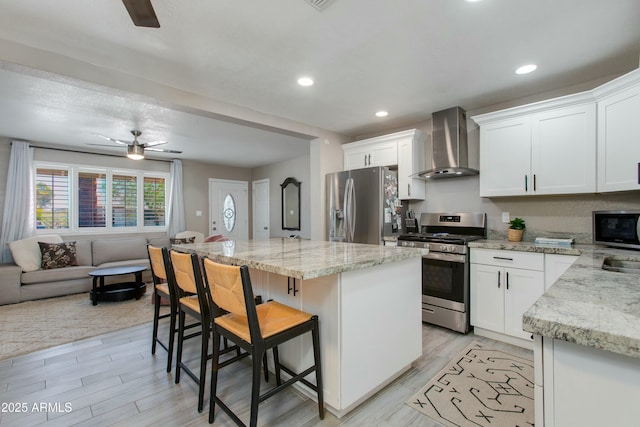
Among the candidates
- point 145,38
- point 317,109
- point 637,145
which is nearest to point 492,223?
point 637,145

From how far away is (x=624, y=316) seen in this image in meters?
0.80

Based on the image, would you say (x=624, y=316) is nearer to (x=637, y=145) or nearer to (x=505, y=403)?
(x=505, y=403)

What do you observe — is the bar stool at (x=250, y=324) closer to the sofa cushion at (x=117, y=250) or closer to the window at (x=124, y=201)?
the sofa cushion at (x=117, y=250)

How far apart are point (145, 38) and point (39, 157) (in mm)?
4699

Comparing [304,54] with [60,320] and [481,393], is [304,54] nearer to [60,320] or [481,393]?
[481,393]

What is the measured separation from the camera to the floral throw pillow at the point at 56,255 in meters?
4.48

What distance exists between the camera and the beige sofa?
13.3ft

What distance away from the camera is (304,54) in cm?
229

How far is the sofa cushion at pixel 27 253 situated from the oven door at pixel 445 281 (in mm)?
5471

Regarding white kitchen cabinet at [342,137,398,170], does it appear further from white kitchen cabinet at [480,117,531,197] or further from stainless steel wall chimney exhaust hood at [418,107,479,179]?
white kitchen cabinet at [480,117,531,197]

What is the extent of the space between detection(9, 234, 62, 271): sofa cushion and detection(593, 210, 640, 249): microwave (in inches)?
266

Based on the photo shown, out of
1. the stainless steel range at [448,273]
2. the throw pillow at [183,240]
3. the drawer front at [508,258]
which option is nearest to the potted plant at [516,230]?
the stainless steel range at [448,273]

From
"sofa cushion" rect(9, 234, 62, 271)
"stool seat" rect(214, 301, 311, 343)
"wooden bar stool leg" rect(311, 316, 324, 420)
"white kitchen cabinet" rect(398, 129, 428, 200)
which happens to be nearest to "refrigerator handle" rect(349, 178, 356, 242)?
"white kitchen cabinet" rect(398, 129, 428, 200)

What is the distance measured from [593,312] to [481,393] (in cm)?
149
